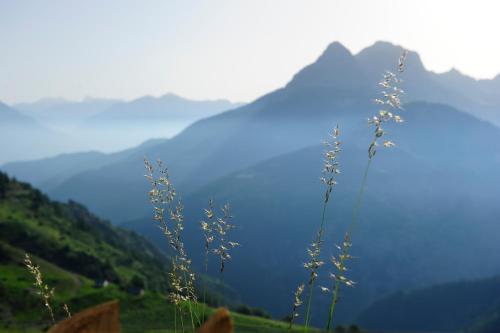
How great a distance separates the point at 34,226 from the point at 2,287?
53583 millimetres

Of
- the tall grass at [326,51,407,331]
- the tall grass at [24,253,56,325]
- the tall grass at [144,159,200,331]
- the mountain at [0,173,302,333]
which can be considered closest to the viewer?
the tall grass at [326,51,407,331]

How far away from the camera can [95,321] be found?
2871mm

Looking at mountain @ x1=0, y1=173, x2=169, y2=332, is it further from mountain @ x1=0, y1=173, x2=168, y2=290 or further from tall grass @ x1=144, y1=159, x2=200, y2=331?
tall grass @ x1=144, y1=159, x2=200, y2=331

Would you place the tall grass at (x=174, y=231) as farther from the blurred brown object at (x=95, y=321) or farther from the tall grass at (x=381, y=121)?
the blurred brown object at (x=95, y=321)

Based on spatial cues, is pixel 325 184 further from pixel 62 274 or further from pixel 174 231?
pixel 62 274

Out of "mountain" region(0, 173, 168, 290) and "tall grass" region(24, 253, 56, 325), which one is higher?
"tall grass" region(24, 253, 56, 325)

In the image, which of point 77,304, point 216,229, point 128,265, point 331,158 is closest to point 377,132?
point 331,158

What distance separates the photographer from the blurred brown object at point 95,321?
111 inches

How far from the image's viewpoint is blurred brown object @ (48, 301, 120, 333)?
283 centimetres

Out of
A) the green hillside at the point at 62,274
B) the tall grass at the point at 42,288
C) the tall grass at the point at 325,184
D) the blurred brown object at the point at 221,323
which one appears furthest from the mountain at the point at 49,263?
the blurred brown object at the point at 221,323

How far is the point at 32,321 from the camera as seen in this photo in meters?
67.8

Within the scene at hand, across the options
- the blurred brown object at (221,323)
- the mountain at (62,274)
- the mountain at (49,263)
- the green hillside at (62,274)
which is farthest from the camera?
the mountain at (49,263)

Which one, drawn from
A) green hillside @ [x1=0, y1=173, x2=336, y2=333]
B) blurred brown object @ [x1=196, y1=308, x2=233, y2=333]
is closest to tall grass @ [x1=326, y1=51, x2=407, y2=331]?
blurred brown object @ [x1=196, y1=308, x2=233, y2=333]

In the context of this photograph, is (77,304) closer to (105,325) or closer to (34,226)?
(34,226)
